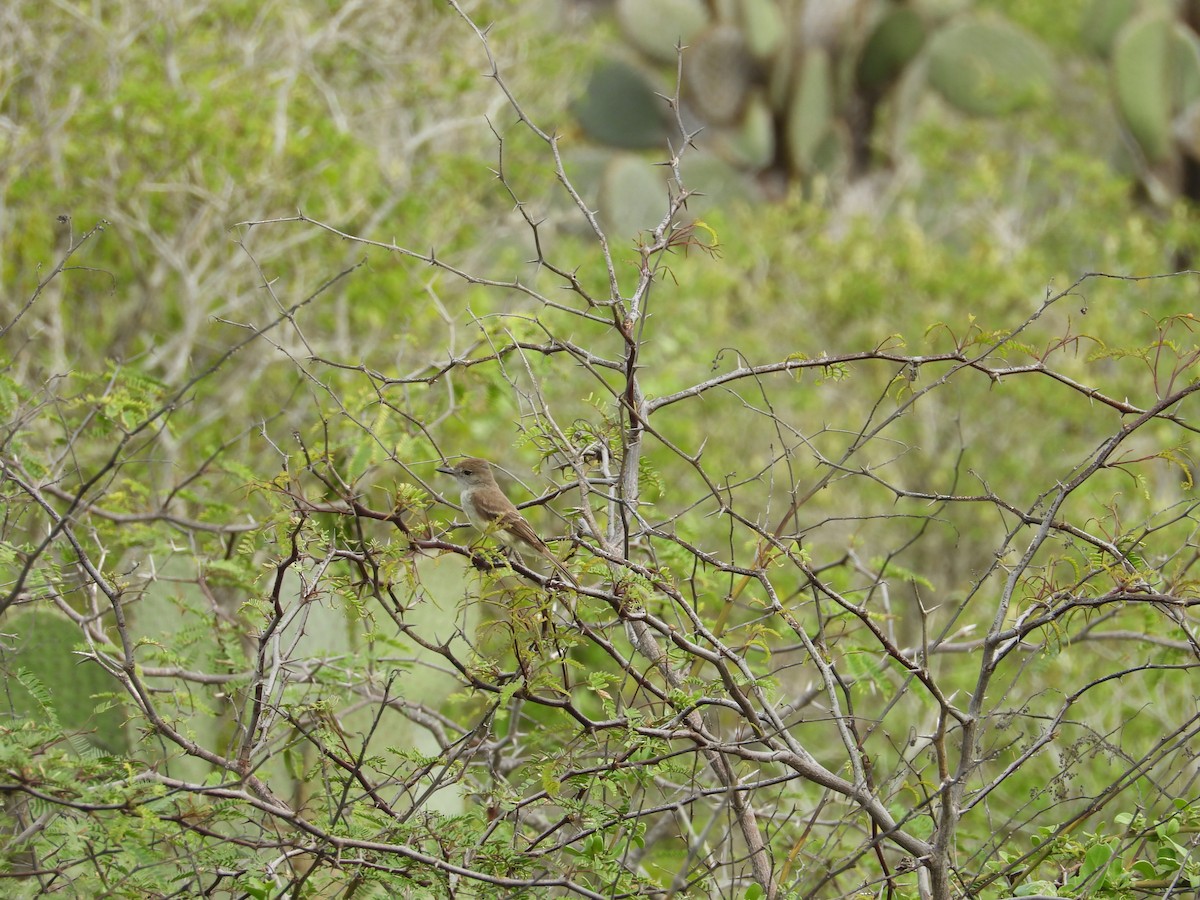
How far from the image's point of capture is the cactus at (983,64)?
15.9 metres

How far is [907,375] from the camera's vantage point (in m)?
2.40

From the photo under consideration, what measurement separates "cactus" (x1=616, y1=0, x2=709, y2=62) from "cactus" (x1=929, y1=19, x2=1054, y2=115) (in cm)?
299

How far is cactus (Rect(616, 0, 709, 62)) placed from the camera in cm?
1670

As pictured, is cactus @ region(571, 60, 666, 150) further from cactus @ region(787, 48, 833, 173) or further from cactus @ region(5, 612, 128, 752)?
cactus @ region(5, 612, 128, 752)

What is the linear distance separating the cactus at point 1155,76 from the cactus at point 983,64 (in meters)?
2.06

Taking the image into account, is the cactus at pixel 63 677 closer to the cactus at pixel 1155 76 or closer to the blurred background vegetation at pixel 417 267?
the blurred background vegetation at pixel 417 267

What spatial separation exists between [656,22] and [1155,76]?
6.08 metres

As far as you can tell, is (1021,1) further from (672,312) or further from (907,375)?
(907,375)

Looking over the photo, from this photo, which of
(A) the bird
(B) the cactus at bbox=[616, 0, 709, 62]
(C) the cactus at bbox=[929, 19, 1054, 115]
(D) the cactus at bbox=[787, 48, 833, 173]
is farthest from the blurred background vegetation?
(D) the cactus at bbox=[787, 48, 833, 173]

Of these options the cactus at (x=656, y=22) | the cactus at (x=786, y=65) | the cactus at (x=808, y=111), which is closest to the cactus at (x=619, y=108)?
the cactus at (x=786, y=65)

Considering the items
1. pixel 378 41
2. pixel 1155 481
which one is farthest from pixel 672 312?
pixel 1155 481

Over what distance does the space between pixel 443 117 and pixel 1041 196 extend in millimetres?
7630

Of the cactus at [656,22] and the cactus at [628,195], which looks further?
the cactus at [656,22]

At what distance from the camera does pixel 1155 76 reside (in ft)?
43.5
